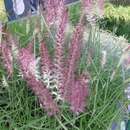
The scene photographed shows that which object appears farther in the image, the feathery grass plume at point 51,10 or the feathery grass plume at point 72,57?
the feathery grass plume at point 51,10

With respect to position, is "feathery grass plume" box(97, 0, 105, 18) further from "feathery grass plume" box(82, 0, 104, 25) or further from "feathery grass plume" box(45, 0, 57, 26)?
"feathery grass plume" box(45, 0, 57, 26)

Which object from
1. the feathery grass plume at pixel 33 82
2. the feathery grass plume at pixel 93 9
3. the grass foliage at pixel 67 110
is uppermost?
the feathery grass plume at pixel 93 9

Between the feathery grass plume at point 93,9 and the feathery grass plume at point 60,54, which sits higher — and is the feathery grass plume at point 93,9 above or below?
above

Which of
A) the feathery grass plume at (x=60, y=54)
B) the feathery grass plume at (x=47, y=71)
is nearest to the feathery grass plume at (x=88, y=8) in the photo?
the feathery grass plume at (x=60, y=54)

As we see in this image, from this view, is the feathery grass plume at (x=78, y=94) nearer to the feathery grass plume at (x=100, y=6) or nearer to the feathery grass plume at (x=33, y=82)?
the feathery grass plume at (x=33, y=82)

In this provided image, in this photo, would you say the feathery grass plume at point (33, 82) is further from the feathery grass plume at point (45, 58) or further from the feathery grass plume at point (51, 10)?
the feathery grass plume at point (51, 10)

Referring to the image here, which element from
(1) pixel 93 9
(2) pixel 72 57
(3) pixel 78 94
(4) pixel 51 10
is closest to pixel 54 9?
(4) pixel 51 10

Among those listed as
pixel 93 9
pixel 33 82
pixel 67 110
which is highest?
pixel 93 9

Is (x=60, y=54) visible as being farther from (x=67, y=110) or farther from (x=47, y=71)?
(x=67, y=110)

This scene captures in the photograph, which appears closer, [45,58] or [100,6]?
[45,58]

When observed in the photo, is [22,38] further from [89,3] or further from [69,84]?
[69,84]

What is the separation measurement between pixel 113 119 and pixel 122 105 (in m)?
0.07

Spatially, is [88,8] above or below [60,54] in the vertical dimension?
above

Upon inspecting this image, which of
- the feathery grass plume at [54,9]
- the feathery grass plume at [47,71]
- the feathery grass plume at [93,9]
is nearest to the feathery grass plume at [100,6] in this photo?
the feathery grass plume at [93,9]
